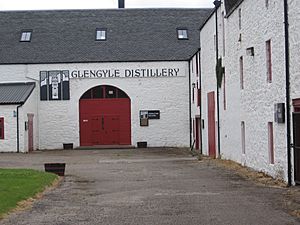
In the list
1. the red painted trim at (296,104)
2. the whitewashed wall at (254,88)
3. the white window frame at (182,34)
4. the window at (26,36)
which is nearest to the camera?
the red painted trim at (296,104)

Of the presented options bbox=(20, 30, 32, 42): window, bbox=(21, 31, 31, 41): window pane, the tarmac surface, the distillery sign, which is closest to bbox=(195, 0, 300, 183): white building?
the tarmac surface

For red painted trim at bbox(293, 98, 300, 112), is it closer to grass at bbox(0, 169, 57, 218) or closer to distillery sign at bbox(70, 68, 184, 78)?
grass at bbox(0, 169, 57, 218)

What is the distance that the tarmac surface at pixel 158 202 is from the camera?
43.8ft

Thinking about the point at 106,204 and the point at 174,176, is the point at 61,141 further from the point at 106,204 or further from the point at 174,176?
the point at 106,204

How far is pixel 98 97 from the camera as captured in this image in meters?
50.7

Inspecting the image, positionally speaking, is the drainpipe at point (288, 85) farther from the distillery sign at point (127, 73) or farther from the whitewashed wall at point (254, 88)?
the distillery sign at point (127, 73)

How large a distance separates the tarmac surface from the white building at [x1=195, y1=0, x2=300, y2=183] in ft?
4.62

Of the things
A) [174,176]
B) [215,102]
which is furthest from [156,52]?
[174,176]

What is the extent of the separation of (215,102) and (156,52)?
1722 cm

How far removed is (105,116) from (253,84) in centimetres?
2705

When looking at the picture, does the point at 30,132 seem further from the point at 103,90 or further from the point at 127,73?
the point at 127,73

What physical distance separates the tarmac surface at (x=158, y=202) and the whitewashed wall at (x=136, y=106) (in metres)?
24.6

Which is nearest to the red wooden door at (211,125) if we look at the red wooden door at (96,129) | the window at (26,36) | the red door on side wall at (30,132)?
the red wooden door at (96,129)

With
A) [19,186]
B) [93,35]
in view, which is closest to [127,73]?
[93,35]
